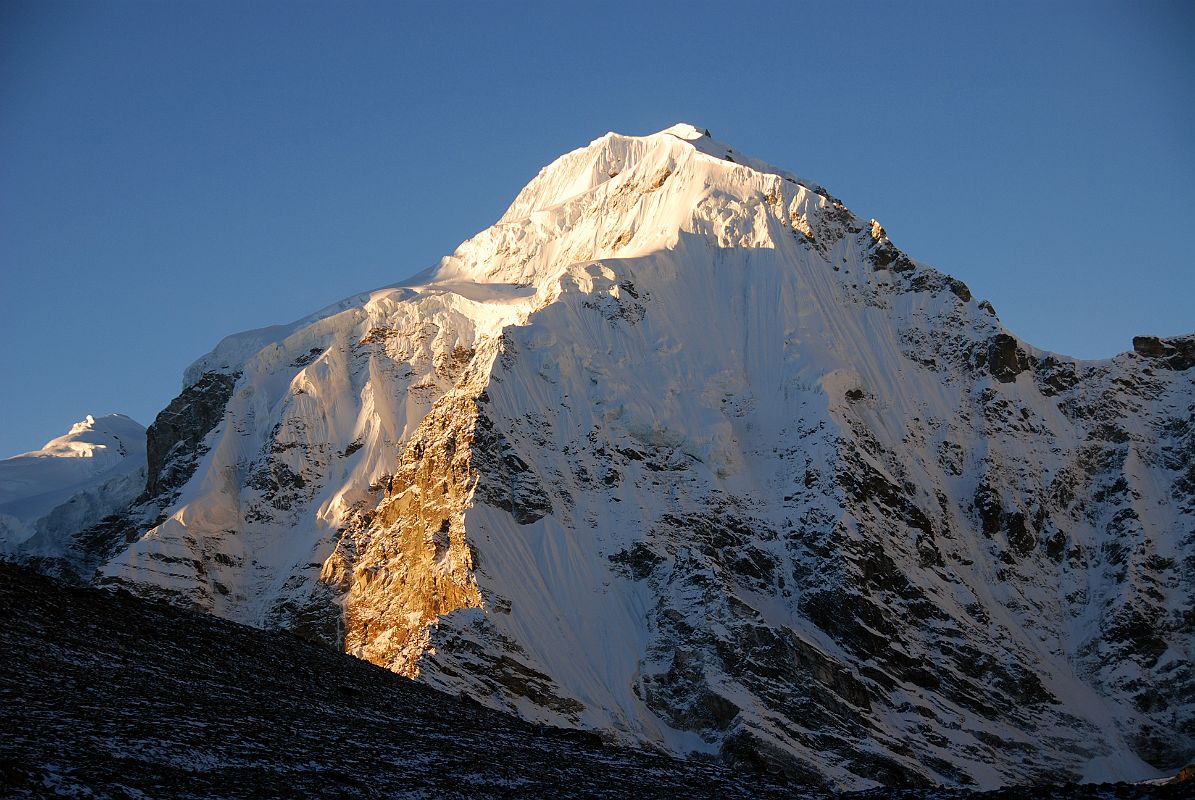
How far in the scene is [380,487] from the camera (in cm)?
19925

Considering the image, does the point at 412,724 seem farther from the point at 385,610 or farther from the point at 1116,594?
the point at 1116,594

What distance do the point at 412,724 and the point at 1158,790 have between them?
26.8 meters

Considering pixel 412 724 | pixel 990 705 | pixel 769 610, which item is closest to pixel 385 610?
pixel 769 610

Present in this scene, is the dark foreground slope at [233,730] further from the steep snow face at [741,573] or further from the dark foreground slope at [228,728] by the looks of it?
the steep snow face at [741,573]

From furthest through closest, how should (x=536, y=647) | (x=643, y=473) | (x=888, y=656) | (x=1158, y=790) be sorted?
1. (x=643, y=473)
2. (x=888, y=656)
3. (x=536, y=647)
4. (x=1158, y=790)

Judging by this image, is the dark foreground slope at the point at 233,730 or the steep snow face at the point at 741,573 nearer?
the dark foreground slope at the point at 233,730

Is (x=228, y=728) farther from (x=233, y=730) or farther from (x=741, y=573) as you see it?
(x=741, y=573)

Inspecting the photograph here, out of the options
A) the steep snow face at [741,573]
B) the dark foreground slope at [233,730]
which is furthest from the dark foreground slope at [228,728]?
the steep snow face at [741,573]

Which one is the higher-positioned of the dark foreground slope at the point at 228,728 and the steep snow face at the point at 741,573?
the steep snow face at the point at 741,573

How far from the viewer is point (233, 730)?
43750 millimetres

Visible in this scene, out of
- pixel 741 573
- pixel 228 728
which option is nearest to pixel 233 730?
pixel 228 728

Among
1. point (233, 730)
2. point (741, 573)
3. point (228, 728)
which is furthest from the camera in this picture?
point (741, 573)

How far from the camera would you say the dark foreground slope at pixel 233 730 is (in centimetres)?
3769

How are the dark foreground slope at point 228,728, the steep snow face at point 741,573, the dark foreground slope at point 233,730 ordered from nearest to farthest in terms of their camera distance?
the dark foreground slope at point 233,730, the dark foreground slope at point 228,728, the steep snow face at point 741,573
